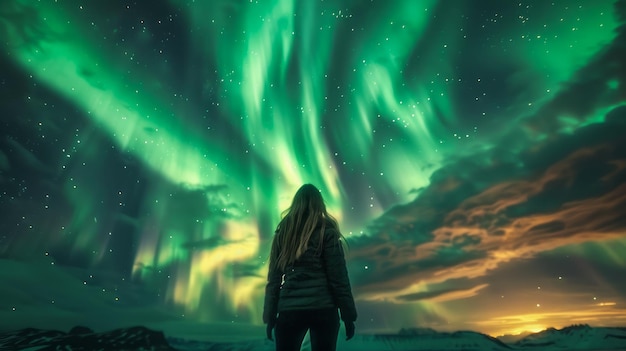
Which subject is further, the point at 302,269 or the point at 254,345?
the point at 254,345

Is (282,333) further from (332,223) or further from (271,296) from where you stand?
(332,223)

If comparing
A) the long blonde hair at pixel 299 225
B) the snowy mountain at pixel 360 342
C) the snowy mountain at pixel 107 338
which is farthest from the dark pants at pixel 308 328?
the snowy mountain at pixel 107 338

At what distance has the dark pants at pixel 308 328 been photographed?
1.94 metres

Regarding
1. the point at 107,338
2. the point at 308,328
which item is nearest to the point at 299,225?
the point at 308,328

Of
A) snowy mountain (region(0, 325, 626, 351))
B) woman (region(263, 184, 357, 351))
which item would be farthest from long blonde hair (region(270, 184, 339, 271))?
snowy mountain (region(0, 325, 626, 351))

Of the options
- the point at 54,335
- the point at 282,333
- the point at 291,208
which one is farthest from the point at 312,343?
the point at 54,335

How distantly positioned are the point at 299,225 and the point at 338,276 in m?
0.33

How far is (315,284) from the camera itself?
1994 mm

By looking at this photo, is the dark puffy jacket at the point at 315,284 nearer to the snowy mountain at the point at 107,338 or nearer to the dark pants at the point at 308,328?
the dark pants at the point at 308,328

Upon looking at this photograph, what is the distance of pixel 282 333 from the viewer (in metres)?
1.97

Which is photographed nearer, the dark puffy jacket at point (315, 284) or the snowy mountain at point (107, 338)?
the dark puffy jacket at point (315, 284)

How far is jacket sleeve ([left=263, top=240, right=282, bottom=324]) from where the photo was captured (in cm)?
209

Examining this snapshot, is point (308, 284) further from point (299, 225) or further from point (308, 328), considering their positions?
point (299, 225)

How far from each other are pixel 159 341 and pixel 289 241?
140 metres
